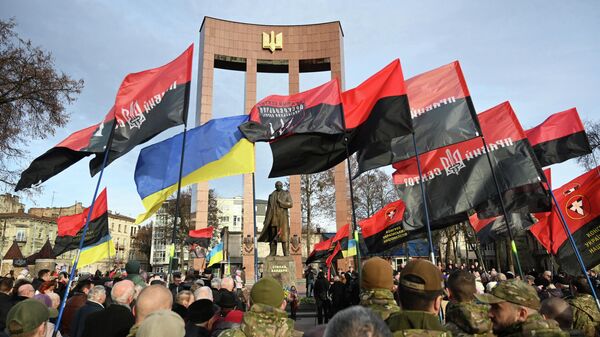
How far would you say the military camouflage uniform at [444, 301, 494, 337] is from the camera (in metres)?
2.67

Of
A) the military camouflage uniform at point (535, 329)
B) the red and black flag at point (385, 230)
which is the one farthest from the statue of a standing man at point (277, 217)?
the military camouflage uniform at point (535, 329)

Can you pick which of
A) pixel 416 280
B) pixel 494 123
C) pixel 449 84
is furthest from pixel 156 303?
pixel 494 123

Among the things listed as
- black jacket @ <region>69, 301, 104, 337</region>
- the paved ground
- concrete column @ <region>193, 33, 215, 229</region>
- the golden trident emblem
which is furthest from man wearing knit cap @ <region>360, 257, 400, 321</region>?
the golden trident emblem

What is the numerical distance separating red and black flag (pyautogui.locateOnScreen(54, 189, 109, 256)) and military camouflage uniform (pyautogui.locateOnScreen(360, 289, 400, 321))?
11.7m

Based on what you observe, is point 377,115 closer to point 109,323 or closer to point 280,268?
point 109,323

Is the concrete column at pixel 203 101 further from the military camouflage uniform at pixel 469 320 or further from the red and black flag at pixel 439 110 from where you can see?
the military camouflage uniform at pixel 469 320

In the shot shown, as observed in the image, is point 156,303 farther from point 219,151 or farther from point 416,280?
point 219,151

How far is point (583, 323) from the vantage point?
4395 millimetres

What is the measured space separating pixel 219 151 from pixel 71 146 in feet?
9.58

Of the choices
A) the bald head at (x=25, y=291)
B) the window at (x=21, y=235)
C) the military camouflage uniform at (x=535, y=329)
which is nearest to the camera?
the military camouflage uniform at (x=535, y=329)

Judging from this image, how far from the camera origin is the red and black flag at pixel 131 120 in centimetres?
773

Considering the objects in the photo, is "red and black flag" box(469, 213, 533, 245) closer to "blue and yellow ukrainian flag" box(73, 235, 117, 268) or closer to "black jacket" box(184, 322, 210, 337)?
"black jacket" box(184, 322, 210, 337)

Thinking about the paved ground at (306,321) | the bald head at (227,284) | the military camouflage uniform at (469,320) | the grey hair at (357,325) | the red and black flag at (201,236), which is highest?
the red and black flag at (201,236)

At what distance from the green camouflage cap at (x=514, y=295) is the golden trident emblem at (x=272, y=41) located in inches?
1453
